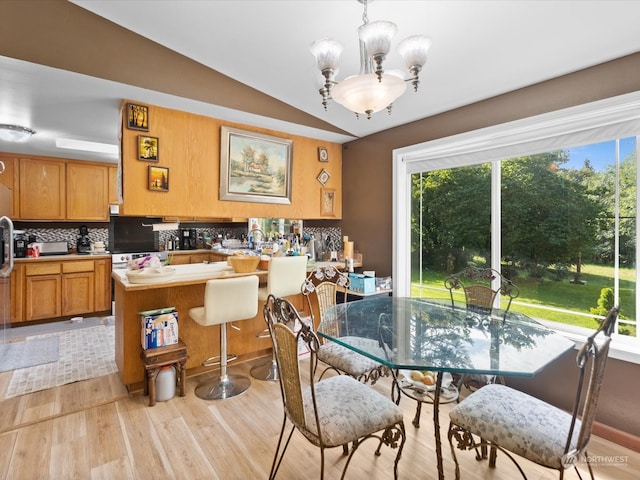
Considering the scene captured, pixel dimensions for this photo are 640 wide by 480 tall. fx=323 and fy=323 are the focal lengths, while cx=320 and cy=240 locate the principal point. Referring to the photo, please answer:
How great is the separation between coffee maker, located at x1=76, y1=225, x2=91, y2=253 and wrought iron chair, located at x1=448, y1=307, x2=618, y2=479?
536 cm

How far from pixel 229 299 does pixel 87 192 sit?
12.5 feet

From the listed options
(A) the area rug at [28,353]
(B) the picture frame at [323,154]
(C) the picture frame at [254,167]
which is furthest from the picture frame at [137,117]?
(A) the area rug at [28,353]

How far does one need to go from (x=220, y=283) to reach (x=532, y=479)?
2247 millimetres

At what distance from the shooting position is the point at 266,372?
2.97 metres

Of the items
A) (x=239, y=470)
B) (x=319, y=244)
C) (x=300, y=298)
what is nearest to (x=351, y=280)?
(x=300, y=298)

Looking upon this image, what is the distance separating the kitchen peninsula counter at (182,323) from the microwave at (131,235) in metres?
2.16

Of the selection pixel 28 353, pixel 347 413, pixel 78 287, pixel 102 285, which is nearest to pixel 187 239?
pixel 102 285

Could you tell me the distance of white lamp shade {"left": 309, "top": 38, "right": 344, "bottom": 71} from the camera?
1601 mm

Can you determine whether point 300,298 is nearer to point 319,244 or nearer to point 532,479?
point 319,244

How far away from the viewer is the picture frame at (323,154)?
3.88m

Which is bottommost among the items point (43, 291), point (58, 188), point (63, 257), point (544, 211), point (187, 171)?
point (43, 291)

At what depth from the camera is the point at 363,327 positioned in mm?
2020

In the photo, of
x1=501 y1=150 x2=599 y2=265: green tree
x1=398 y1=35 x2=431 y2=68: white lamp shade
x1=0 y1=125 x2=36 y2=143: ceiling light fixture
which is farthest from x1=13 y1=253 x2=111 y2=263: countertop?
x1=501 y1=150 x2=599 y2=265: green tree

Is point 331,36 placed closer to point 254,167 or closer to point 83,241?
point 254,167
